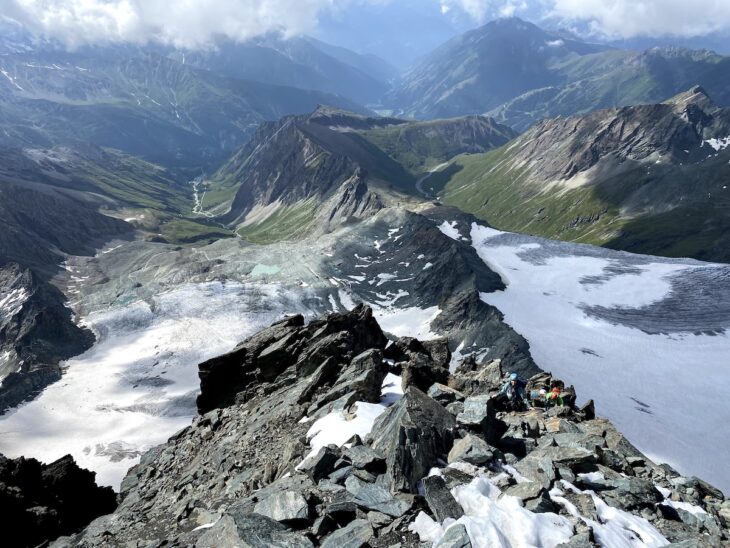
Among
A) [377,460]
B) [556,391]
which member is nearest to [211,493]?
[377,460]

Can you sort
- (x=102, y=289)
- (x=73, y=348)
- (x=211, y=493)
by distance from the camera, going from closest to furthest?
1. (x=211, y=493)
2. (x=73, y=348)
3. (x=102, y=289)

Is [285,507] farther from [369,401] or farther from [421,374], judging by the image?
[421,374]

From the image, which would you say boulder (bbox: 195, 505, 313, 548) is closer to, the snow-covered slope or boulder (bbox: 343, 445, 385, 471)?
boulder (bbox: 343, 445, 385, 471)

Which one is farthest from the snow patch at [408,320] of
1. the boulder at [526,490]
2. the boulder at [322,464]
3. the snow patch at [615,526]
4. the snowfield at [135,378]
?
the boulder at [526,490]

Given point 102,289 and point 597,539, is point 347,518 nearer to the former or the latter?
point 597,539

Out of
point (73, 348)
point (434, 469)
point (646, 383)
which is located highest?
point (73, 348)

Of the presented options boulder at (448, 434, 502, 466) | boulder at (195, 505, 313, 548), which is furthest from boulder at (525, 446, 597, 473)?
boulder at (195, 505, 313, 548)

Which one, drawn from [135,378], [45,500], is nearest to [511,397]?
[45,500]
